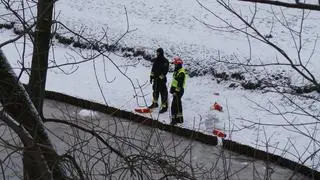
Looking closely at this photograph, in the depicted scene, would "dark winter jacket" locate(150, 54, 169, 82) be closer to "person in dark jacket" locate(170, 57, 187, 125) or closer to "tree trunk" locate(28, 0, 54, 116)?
"person in dark jacket" locate(170, 57, 187, 125)

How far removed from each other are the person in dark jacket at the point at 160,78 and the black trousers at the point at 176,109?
2.00 ft

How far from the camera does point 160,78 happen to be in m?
14.8

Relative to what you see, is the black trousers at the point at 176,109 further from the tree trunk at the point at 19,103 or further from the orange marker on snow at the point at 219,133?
the tree trunk at the point at 19,103

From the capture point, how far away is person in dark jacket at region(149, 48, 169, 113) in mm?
14633

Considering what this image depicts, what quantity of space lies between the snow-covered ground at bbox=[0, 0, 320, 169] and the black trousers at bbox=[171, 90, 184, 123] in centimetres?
35

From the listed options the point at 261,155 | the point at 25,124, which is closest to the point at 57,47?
the point at 261,155

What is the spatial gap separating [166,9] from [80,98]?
9.62 m

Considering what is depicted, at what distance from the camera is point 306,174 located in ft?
38.5

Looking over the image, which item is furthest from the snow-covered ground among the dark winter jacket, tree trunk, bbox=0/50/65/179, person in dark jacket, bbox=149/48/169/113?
tree trunk, bbox=0/50/65/179

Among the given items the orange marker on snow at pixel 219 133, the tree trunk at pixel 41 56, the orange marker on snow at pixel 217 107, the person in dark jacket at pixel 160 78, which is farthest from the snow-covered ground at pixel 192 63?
the tree trunk at pixel 41 56

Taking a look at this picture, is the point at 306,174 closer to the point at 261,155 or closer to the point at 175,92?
the point at 261,155

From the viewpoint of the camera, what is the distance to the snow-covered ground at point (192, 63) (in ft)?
50.6

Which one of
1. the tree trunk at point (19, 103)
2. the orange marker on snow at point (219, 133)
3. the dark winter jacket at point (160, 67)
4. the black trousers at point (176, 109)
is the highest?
the tree trunk at point (19, 103)

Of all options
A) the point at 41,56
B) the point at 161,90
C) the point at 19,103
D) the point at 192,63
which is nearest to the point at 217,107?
the point at 161,90
